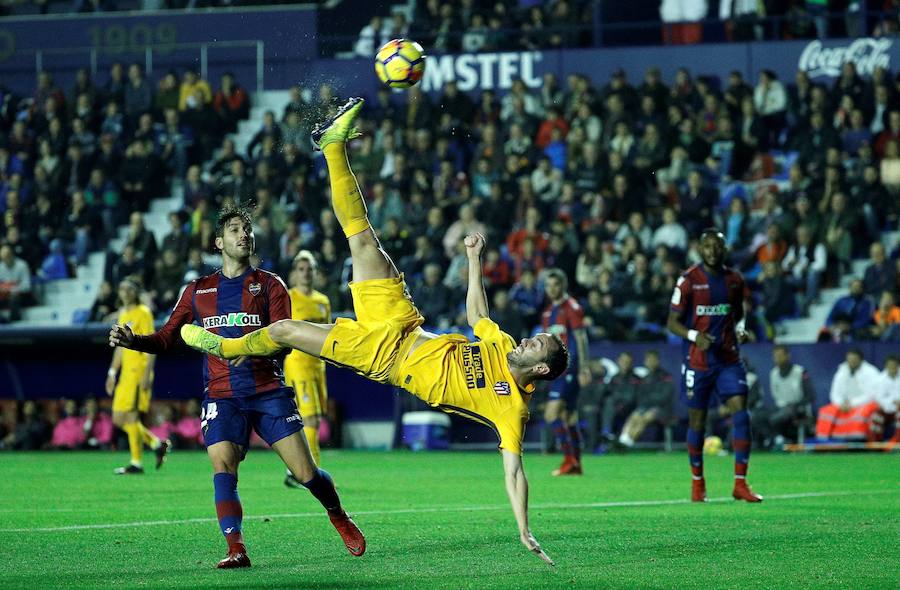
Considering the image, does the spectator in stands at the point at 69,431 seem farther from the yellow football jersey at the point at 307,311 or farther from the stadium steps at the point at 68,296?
the yellow football jersey at the point at 307,311

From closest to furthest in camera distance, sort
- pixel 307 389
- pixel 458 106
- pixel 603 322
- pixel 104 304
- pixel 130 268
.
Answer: pixel 307 389
pixel 603 322
pixel 104 304
pixel 130 268
pixel 458 106

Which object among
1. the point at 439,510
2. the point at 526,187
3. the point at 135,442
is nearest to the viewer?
the point at 439,510

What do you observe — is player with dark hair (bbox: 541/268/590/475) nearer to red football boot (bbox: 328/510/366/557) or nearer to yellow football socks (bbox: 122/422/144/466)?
yellow football socks (bbox: 122/422/144/466)

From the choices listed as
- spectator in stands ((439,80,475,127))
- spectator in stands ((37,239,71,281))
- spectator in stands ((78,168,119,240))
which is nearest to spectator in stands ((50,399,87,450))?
Result: spectator in stands ((37,239,71,281))

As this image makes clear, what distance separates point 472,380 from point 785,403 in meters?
14.0

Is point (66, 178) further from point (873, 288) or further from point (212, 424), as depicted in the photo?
point (212, 424)

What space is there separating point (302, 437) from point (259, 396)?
36 centimetres

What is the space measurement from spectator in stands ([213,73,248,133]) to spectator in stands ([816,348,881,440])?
13529mm

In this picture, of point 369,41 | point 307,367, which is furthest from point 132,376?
point 369,41

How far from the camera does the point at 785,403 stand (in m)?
21.8

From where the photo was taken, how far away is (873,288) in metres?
22.5

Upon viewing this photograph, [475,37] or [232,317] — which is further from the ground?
[475,37]

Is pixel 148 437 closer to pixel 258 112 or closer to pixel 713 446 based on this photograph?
pixel 713 446

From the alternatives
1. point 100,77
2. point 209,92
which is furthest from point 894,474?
point 100,77
